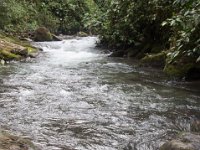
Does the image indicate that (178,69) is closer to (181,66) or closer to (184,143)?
(181,66)

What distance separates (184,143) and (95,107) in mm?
→ 2713

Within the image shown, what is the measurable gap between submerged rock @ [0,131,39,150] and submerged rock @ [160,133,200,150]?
168cm

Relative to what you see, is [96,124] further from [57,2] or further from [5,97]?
[57,2]

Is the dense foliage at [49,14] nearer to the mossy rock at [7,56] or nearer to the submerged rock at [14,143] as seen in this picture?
the mossy rock at [7,56]

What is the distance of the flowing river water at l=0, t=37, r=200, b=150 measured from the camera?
5715mm

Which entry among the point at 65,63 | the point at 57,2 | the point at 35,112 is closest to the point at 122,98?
the point at 35,112

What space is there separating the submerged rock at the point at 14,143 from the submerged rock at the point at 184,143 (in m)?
1.68

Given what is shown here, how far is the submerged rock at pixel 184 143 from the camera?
4879 mm

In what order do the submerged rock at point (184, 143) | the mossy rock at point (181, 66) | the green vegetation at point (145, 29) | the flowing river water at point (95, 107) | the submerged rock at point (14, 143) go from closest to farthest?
the submerged rock at point (14, 143)
the submerged rock at point (184, 143)
the flowing river water at point (95, 107)
the green vegetation at point (145, 29)
the mossy rock at point (181, 66)

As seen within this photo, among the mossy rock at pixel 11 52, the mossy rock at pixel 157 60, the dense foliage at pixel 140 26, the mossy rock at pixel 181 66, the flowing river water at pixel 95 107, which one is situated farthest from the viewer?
the mossy rock at pixel 11 52

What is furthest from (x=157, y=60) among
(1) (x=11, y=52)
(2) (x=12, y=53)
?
(1) (x=11, y=52)

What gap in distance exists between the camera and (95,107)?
7.44 m

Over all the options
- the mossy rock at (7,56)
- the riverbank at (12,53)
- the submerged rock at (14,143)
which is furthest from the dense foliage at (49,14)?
the submerged rock at (14,143)

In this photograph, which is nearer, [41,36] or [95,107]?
[95,107]
